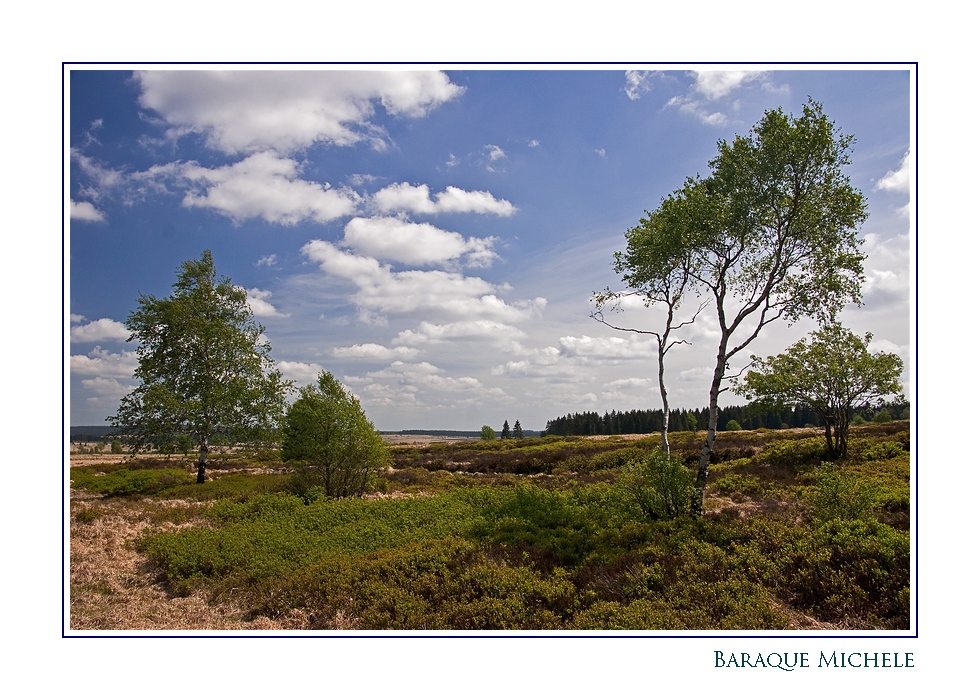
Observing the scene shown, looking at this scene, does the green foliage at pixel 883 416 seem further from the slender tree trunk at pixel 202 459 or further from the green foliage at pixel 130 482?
the green foliage at pixel 130 482

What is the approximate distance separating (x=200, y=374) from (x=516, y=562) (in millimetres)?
22180

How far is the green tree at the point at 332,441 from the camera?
67.2 feet

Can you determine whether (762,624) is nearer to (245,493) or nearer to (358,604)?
(358,604)

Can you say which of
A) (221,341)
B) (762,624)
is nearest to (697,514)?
(762,624)

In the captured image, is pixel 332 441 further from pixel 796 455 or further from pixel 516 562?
pixel 796 455

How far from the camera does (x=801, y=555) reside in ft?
29.8

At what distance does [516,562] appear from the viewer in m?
10.5

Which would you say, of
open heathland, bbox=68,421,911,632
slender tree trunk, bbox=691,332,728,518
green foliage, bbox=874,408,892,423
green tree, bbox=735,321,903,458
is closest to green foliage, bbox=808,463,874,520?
open heathland, bbox=68,421,911,632

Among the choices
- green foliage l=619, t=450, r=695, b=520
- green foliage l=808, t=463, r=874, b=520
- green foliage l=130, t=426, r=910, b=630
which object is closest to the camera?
green foliage l=130, t=426, r=910, b=630

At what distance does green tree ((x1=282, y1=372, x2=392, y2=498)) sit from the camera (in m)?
20.5

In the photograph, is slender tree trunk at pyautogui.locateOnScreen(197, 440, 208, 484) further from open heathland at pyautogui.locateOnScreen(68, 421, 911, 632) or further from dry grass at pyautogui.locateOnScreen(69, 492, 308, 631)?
dry grass at pyautogui.locateOnScreen(69, 492, 308, 631)

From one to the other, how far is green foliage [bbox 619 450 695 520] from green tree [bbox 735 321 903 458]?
9.49 m

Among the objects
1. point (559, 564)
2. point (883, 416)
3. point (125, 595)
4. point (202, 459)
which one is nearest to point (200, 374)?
point (202, 459)

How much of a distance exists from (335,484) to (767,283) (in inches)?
753
